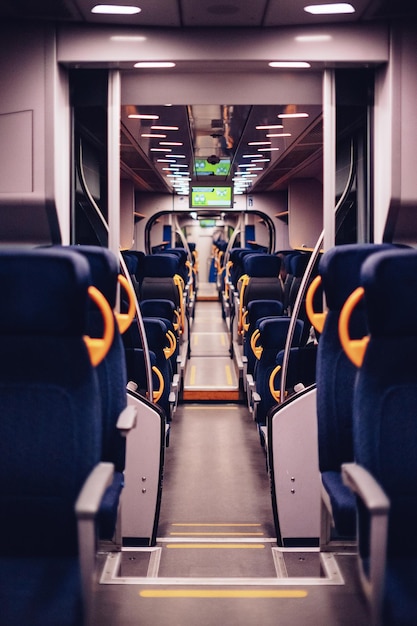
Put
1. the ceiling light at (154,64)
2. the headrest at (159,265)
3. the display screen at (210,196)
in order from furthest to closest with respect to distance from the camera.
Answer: the display screen at (210,196)
the headrest at (159,265)
the ceiling light at (154,64)

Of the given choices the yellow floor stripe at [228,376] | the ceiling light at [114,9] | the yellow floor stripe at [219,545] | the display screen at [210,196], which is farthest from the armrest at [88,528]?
the display screen at [210,196]

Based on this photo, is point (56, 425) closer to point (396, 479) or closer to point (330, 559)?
point (396, 479)

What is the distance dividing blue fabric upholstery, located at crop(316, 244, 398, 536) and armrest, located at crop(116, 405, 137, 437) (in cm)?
71

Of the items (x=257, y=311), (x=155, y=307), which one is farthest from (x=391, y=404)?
(x=257, y=311)

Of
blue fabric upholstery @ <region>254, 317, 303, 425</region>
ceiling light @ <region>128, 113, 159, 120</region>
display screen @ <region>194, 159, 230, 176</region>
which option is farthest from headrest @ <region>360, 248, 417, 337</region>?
display screen @ <region>194, 159, 230, 176</region>

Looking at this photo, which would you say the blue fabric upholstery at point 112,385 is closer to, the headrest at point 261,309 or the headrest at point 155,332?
the headrest at point 155,332

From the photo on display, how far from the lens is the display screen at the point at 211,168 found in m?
12.1

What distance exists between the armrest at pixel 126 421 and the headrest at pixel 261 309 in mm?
5144

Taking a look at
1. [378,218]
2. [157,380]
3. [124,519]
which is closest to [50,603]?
[124,519]

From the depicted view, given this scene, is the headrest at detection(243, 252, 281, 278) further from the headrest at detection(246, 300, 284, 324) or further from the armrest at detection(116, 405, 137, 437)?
the armrest at detection(116, 405, 137, 437)

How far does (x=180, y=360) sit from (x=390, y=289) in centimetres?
648

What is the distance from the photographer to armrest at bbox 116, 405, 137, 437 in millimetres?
2645

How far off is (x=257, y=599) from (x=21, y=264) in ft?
5.22

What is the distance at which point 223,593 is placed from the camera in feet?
9.68
